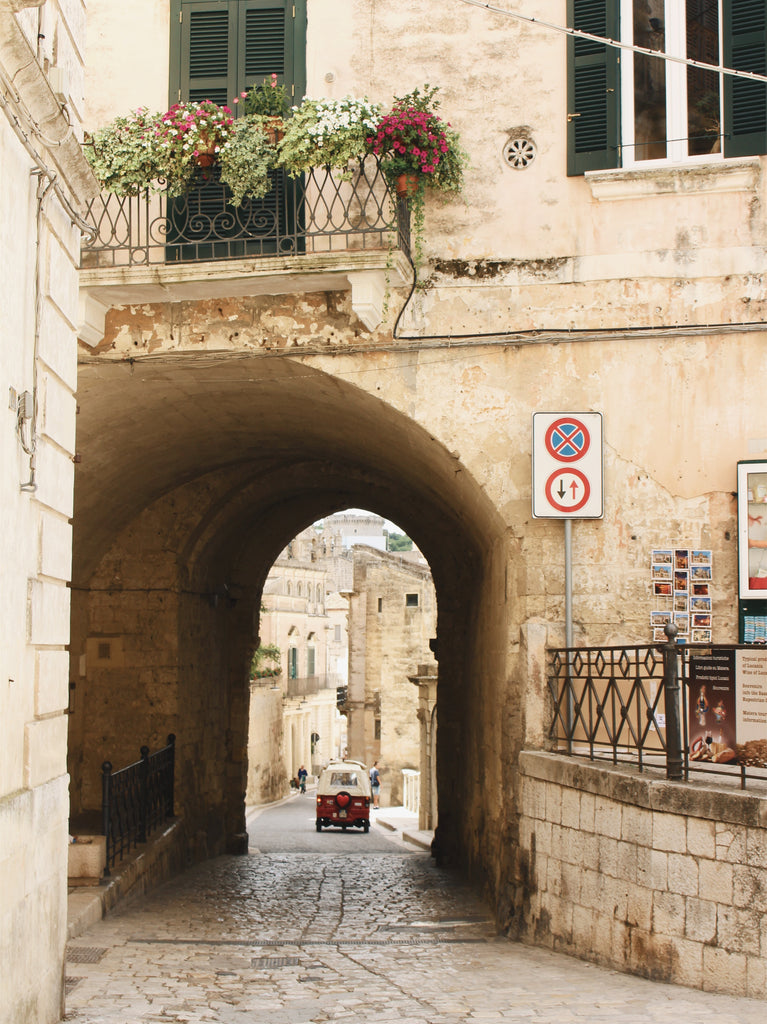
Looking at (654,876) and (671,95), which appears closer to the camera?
(654,876)

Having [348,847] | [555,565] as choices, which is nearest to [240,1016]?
[555,565]

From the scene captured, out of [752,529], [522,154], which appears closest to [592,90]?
[522,154]

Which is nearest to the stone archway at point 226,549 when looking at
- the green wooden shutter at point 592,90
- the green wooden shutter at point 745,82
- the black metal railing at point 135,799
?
the black metal railing at point 135,799

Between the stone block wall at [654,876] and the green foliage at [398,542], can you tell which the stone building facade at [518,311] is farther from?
the green foliage at [398,542]

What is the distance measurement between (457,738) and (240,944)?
5944 millimetres

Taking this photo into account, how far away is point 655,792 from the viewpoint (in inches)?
255

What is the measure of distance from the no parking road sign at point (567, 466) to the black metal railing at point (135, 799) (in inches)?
189

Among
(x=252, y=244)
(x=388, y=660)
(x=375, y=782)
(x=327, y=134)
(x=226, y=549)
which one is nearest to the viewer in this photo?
(x=327, y=134)

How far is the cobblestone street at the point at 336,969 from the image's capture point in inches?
239

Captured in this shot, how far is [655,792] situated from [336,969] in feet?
8.66

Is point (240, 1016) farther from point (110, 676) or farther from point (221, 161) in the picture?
point (110, 676)

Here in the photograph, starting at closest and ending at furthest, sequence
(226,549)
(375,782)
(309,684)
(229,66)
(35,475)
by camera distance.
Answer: (35,475)
(229,66)
(226,549)
(375,782)
(309,684)

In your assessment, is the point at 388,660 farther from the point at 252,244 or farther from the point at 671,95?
the point at 671,95

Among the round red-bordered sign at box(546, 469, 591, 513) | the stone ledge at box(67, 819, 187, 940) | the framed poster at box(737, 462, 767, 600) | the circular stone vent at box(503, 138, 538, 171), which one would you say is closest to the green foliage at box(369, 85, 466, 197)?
the circular stone vent at box(503, 138, 538, 171)
